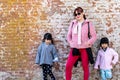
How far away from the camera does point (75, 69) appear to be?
8797 mm

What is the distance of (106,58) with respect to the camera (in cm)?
838

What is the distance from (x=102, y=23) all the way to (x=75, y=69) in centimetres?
115

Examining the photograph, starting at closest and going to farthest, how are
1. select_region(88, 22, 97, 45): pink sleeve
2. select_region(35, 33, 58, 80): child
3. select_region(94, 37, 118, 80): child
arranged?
select_region(88, 22, 97, 45): pink sleeve
select_region(94, 37, 118, 80): child
select_region(35, 33, 58, 80): child

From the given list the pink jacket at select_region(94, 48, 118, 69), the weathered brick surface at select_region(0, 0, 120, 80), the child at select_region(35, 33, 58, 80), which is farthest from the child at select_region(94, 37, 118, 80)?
the child at select_region(35, 33, 58, 80)

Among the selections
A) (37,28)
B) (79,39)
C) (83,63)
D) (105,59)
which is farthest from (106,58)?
(37,28)

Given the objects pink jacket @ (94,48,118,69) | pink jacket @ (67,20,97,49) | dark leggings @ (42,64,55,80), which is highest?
pink jacket @ (67,20,97,49)

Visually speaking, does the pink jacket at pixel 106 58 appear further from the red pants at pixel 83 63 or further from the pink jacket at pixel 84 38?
the pink jacket at pixel 84 38

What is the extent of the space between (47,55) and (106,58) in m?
1.23

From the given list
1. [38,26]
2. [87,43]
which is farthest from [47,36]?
[87,43]

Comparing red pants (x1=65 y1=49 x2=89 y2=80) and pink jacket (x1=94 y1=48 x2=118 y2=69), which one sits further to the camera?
pink jacket (x1=94 y1=48 x2=118 y2=69)

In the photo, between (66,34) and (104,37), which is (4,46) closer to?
(66,34)

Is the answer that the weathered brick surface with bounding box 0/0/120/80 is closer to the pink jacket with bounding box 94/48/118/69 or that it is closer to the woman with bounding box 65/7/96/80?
the pink jacket with bounding box 94/48/118/69

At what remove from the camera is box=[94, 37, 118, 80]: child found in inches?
331

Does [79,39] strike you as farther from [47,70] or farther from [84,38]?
[47,70]
